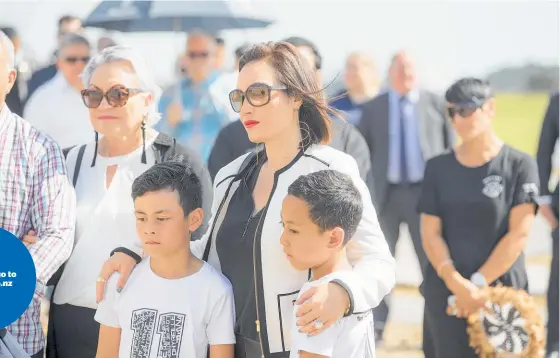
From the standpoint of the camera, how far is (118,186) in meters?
2.87

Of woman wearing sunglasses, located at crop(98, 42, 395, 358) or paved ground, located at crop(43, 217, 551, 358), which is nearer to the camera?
woman wearing sunglasses, located at crop(98, 42, 395, 358)

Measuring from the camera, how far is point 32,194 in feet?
9.14

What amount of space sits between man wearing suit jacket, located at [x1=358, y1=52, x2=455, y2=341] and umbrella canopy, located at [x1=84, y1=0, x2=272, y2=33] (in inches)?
47.5

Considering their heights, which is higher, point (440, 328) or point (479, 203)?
point (479, 203)

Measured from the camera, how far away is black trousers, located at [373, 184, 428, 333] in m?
5.27

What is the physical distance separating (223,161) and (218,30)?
1374 mm

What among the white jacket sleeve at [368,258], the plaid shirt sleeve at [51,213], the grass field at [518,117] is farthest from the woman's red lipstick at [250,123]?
the grass field at [518,117]

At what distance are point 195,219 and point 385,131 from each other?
2.94 m

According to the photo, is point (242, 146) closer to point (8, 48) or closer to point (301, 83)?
point (8, 48)

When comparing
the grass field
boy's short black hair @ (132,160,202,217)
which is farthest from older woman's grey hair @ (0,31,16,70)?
the grass field

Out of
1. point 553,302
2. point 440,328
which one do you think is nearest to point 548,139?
point 553,302

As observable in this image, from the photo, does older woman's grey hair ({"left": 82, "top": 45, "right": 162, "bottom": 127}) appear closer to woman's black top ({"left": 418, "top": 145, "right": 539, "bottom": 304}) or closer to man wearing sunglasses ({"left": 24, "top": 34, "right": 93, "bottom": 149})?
man wearing sunglasses ({"left": 24, "top": 34, "right": 93, "bottom": 149})

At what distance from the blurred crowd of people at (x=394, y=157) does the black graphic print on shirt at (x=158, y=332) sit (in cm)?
38

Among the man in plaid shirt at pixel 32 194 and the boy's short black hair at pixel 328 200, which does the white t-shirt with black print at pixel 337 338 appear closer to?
the boy's short black hair at pixel 328 200
